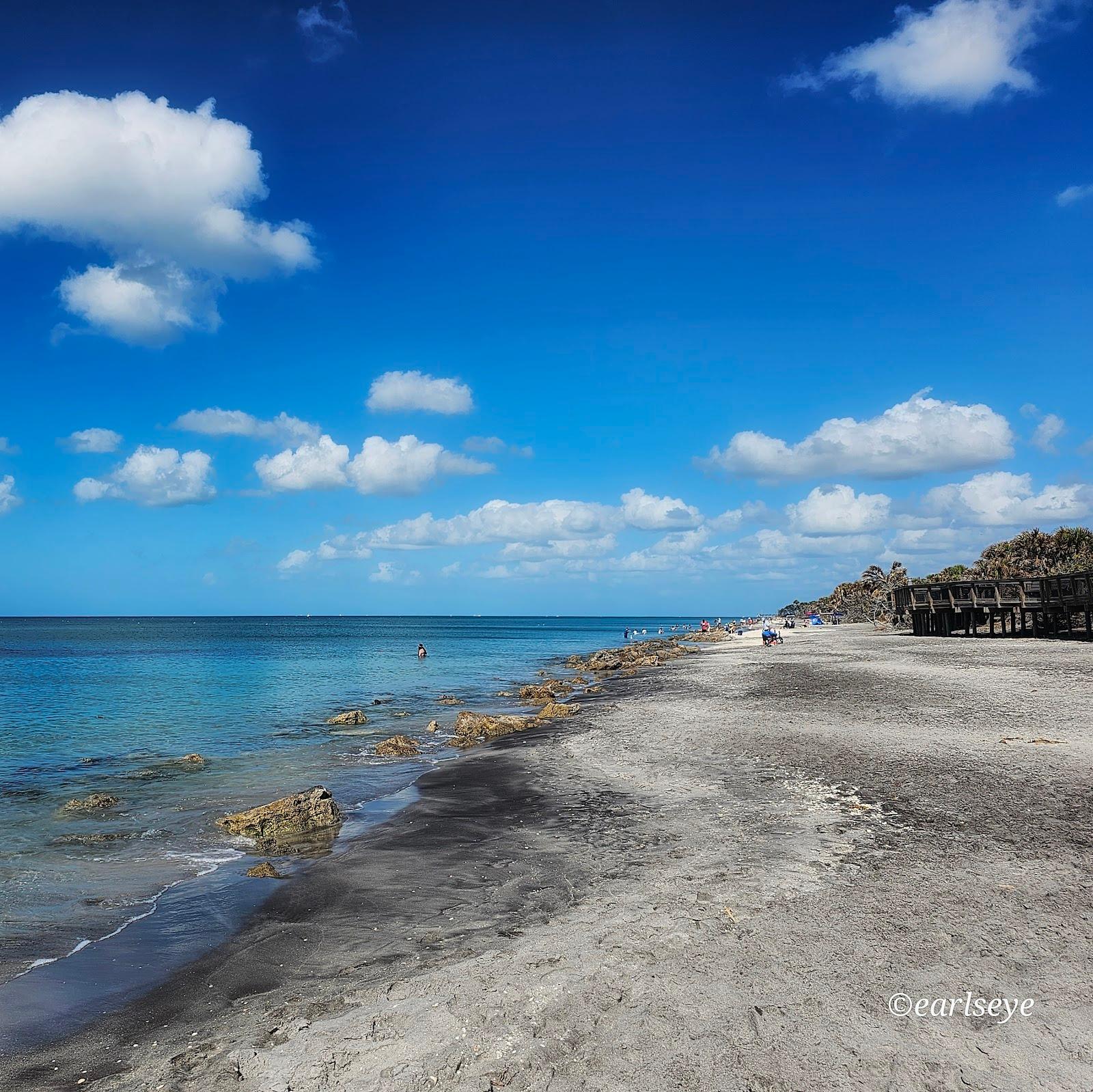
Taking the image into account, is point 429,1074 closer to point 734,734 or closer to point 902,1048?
point 902,1048

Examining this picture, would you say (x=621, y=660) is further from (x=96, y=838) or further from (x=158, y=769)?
(x=96, y=838)

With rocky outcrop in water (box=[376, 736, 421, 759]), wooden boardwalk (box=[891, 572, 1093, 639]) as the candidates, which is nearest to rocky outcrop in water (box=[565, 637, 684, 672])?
wooden boardwalk (box=[891, 572, 1093, 639])

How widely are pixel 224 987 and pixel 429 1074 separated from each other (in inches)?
117

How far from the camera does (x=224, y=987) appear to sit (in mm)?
6938

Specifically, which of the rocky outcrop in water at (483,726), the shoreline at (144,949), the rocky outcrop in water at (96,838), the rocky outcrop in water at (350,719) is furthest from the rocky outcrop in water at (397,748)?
the rocky outcrop in water at (96,838)

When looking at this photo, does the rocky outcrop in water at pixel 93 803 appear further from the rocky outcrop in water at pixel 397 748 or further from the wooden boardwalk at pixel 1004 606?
the wooden boardwalk at pixel 1004 606

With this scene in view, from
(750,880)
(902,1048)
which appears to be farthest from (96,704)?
(902,1048)

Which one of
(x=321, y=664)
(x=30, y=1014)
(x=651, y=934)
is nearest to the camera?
(x=30, y=1014)

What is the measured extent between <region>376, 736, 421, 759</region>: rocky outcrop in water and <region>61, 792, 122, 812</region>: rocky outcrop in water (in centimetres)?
687

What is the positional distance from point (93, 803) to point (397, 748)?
25.5 ft

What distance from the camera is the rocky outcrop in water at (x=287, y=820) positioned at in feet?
41.8

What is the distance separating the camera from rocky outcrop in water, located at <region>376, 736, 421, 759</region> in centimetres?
2061
